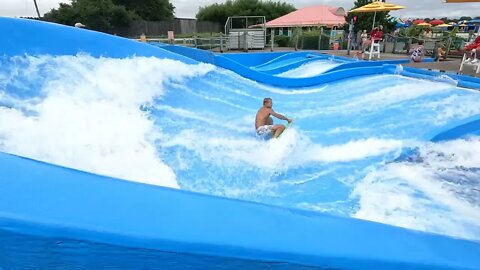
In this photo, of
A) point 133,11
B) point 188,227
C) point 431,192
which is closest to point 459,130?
point 431,192

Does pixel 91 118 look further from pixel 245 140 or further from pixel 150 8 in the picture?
pixel 150 8

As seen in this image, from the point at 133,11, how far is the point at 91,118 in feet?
103

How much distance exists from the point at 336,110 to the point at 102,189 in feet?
17.5

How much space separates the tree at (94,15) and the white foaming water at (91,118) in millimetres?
24782

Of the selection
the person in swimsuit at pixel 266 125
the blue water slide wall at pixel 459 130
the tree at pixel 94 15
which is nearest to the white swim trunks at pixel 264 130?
the person in swimsuit at pixel 266 125

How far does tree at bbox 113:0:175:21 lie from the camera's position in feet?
116

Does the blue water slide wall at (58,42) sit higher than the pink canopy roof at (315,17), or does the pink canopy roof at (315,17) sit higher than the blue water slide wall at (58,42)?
the pink canopy roof at (315,17)

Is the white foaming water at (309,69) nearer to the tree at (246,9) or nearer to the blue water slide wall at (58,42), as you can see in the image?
the blue water slide wall at (58,42)

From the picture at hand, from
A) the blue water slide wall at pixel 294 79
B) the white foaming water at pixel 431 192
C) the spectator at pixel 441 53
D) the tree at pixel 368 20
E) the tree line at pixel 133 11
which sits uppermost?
the tree line at pixel 133 11

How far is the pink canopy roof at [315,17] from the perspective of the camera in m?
21.5

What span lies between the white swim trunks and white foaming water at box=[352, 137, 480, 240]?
4.43ft

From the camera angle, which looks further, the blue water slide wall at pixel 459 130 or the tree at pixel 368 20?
the tree at pixel 368 20

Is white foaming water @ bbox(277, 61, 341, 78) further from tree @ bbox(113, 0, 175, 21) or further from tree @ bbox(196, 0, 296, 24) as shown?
tree @ bbox(196, 0, 296, 24)

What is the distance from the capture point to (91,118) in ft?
13.0
